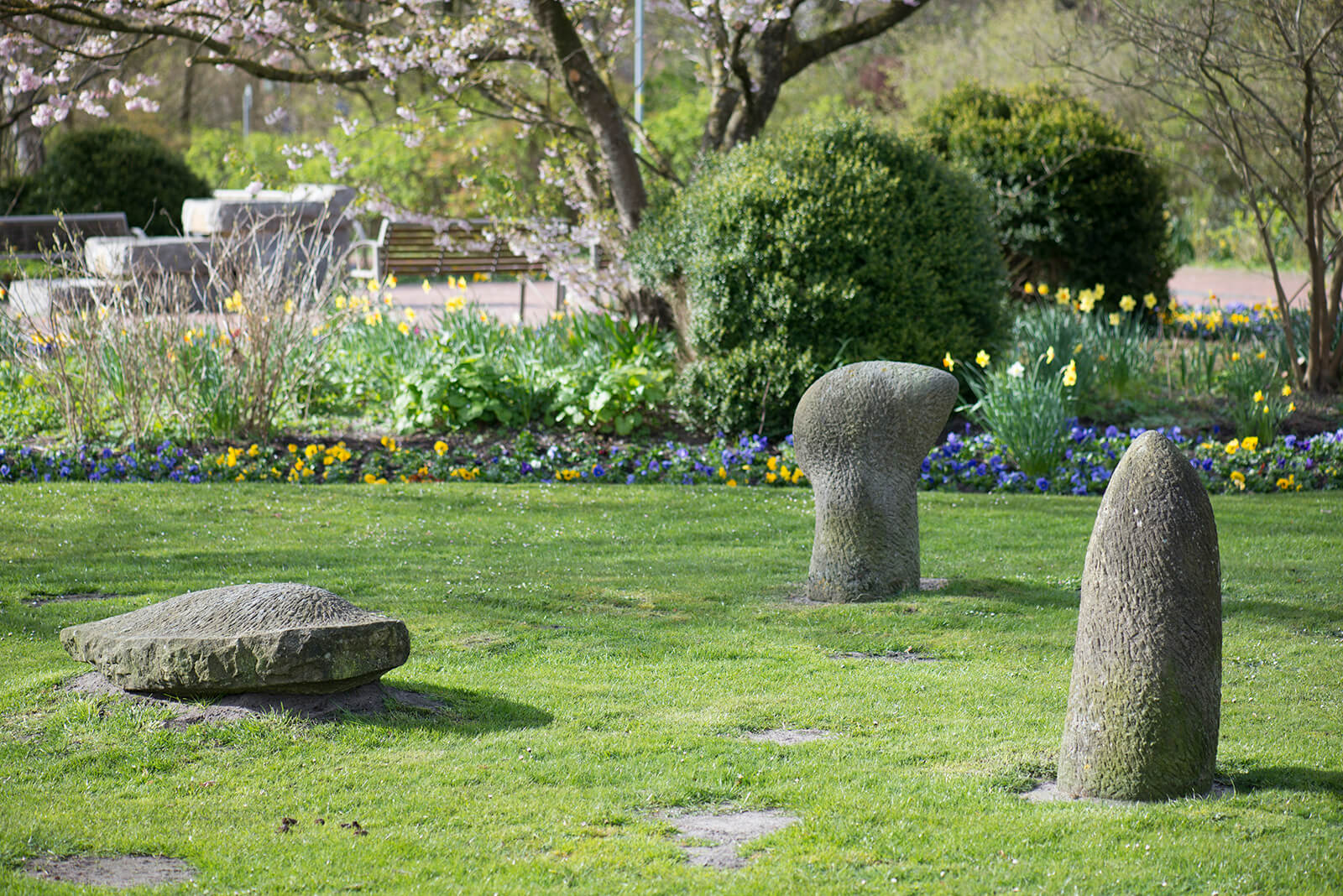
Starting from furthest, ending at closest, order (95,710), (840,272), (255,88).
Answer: (255,88) → (840,272) → (95,710)

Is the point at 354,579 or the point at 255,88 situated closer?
the point at 354,579

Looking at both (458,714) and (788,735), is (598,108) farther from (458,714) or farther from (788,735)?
(788,735)

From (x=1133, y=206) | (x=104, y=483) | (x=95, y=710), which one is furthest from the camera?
(x=1133, y=206)

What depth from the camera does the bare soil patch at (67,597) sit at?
5.62 m

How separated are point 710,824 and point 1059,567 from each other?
11.1 ft

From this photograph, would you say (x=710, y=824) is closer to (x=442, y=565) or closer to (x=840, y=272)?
(x=442, y=565)

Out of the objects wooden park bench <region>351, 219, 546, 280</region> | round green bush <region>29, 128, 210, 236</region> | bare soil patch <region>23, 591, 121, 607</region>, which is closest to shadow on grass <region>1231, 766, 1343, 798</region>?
bare soil patch <region>23, 591, 121, 607</region>

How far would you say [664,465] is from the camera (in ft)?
27.9

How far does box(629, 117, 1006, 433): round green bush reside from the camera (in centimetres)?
863

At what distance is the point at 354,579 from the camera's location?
595 centimetres

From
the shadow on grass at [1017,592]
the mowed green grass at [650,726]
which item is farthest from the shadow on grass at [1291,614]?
the shadow on grass at [1017,592]

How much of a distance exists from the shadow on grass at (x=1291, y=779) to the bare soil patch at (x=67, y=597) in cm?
452

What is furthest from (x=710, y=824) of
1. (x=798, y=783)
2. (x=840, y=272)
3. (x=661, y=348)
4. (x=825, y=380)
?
(x=661, y=348)

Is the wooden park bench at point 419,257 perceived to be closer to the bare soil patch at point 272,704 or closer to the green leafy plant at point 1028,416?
the green leafy plant at point 1028,416
